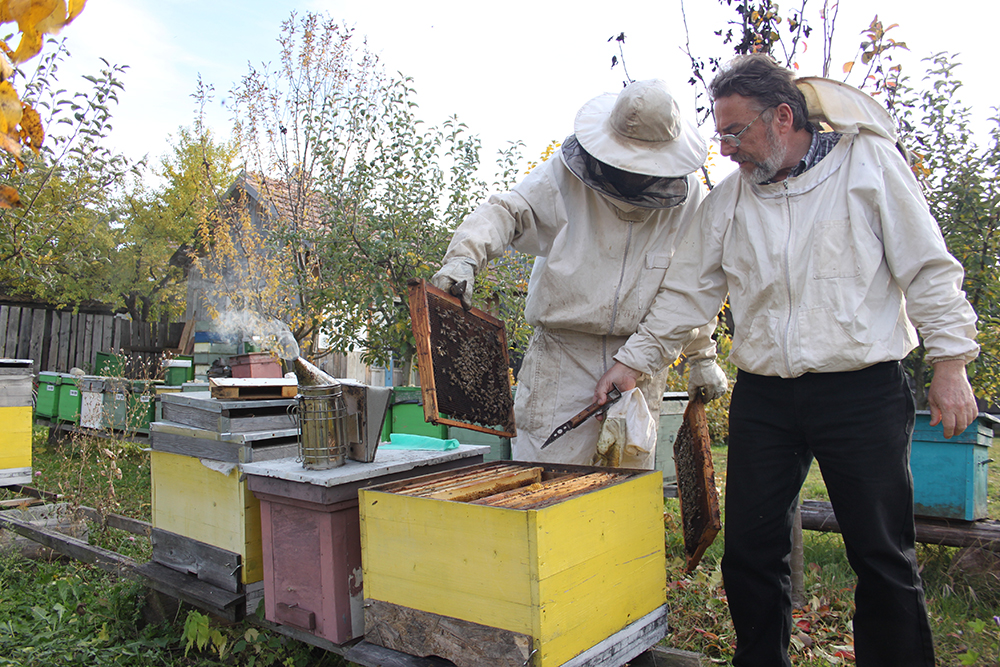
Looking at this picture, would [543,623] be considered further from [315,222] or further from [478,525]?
[315,222]

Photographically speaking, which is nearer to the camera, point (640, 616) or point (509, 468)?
point (640, 616)

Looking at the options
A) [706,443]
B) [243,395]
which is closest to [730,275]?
[706,443]

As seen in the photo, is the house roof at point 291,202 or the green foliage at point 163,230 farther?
the green foliage at point 163,230

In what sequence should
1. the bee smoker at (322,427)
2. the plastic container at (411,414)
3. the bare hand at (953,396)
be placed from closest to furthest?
the bare hand at (953,396)
the bee smoker at (322,427)
the plastic container at (411,414)

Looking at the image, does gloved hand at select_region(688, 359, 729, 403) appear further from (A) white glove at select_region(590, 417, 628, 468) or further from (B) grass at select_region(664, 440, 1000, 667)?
(B) grass at select_region(664, 440, 1000, 667)

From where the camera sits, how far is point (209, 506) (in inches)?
99.0

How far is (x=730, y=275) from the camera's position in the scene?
216 cm

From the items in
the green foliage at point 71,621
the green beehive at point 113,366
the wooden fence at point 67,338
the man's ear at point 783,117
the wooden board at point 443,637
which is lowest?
the green foliage at point 71,621

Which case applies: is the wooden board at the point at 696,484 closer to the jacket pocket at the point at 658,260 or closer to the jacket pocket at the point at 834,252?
the jacket pocket at the point at 658,260

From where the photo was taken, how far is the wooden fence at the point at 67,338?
1174 centimetres

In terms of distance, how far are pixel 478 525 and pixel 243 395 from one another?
4.64ft

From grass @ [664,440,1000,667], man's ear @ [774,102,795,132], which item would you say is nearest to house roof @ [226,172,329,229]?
grass @ [664,440,1000,667]

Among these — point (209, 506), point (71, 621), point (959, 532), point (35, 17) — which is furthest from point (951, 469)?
point (71, 621)

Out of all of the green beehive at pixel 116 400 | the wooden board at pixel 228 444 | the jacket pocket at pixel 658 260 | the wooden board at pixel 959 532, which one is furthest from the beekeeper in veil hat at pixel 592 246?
the green beehive at pixel 116 400
